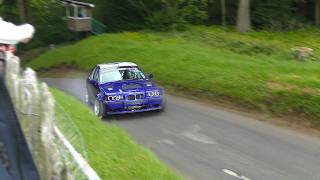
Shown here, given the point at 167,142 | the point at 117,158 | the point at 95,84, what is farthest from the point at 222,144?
the point at 95,84

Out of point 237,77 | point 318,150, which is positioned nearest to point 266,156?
point 318,150

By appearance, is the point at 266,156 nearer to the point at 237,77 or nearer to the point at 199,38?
the point at 237,77

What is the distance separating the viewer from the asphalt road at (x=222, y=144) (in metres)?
10.0

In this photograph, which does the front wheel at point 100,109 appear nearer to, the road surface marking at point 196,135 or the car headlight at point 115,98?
the car headlight at point 115,98

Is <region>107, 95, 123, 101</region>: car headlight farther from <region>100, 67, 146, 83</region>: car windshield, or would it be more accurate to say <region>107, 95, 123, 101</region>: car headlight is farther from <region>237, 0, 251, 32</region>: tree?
<region>237, 0, 251, 32</region>: tree

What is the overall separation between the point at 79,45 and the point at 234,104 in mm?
17256

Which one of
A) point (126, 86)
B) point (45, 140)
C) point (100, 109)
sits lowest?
point (100, 109)

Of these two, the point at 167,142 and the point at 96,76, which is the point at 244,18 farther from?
the point at 167,142

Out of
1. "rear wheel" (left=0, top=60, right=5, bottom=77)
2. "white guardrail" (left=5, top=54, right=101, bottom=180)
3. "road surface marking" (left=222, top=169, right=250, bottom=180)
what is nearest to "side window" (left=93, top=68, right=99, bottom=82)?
"road surface marking" (left=222, top=169, right=250, bottom=180)

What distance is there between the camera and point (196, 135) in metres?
12.8

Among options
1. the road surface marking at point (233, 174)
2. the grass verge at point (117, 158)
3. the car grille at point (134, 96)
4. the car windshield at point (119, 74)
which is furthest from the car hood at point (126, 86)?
the road surface marking at point (233, 174)

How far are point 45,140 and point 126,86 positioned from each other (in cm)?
1081

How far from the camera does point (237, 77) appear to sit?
17.4 m

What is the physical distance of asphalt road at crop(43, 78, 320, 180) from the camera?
10023 mm
